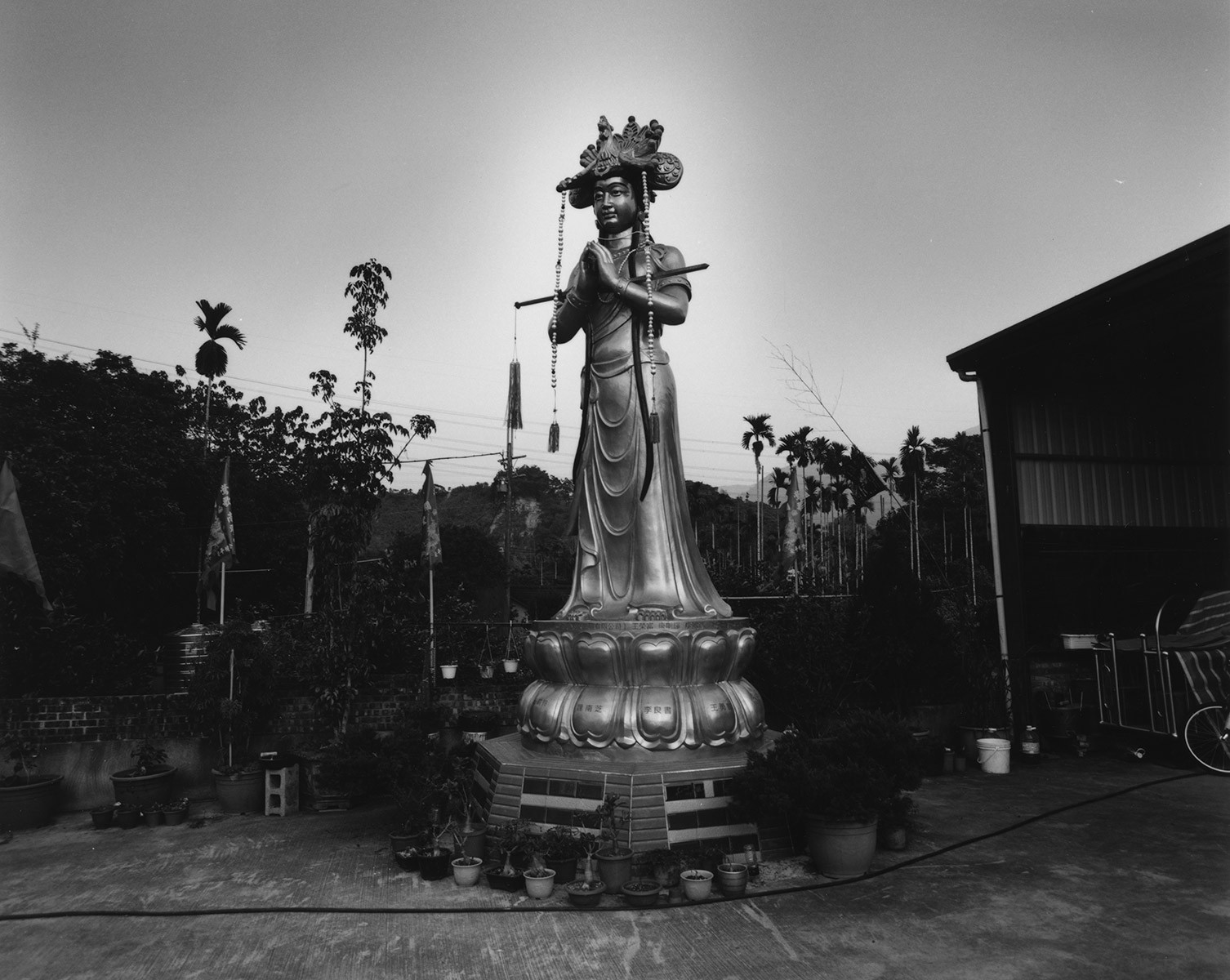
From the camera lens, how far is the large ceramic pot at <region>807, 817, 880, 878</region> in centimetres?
540

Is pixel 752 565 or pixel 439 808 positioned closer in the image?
pixel 439 808

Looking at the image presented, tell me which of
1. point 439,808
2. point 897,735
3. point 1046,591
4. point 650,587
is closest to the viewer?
point 897,735

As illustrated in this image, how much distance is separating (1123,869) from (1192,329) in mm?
7193

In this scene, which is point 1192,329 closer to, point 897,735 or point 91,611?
point 897,735

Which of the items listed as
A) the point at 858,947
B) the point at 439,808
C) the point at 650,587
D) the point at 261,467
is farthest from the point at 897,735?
the point at 261,467

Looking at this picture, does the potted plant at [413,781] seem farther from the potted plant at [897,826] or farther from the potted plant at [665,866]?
the potted plant at [897,826]

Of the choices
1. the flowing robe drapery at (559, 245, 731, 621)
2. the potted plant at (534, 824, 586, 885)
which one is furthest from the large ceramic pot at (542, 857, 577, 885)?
the flowing robe drapery at (559, 245, 731, 621)

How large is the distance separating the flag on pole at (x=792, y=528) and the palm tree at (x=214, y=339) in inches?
778

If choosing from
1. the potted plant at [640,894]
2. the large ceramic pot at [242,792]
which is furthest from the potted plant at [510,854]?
the large ceramic pot at [242,792]

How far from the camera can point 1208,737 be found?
8922mm

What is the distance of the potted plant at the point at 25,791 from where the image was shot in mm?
7434

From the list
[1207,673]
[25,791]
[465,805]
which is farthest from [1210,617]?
[25,791]

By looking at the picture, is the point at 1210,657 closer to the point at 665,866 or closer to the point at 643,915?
the point at 665,866

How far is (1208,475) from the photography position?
1250 centimetres
